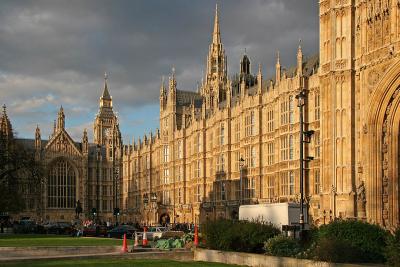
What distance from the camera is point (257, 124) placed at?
227 feet

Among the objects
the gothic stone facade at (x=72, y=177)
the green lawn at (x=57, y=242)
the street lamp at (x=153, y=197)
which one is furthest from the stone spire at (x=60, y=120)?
the green lawn at (x=57, y=242)

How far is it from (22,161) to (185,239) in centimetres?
3189

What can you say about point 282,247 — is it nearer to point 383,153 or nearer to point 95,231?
point 383,153

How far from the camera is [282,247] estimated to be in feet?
88.1

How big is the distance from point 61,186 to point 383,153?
94326 mm

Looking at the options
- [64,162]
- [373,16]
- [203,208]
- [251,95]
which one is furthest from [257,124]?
[64,162]

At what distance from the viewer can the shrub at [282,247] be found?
2662 centimetres

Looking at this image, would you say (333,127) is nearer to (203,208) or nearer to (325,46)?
(325,46)

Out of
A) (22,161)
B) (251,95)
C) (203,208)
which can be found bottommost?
(203,208)

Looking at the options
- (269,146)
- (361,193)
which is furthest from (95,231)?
(361,193)

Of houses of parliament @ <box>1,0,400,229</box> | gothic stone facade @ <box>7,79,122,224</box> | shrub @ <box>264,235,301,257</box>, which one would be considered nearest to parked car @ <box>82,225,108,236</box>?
houses of parliament @ <box>1,0,400,229</box>

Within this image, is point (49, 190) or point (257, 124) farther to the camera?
point (49, 190)

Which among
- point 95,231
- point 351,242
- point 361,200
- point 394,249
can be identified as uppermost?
point 361,200

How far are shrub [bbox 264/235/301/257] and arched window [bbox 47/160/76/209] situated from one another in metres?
104
